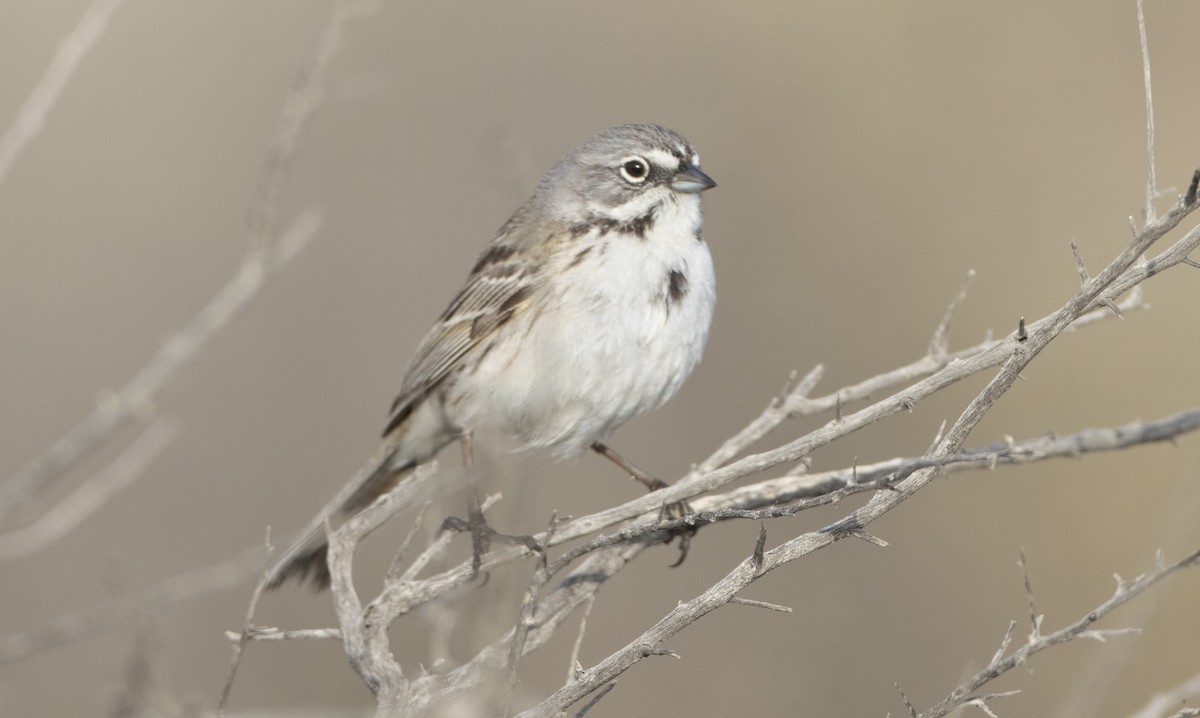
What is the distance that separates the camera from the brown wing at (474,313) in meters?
5.38

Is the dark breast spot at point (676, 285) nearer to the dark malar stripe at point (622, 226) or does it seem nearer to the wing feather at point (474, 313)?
the dark malar stripe at point (622, 226)

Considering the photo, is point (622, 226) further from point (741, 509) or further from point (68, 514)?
point (68, 514)

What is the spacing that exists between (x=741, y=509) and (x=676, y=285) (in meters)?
1.57

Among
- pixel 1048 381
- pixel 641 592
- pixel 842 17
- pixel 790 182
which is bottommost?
pixel 641 592

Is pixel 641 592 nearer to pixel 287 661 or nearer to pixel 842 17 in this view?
pixel 287 661

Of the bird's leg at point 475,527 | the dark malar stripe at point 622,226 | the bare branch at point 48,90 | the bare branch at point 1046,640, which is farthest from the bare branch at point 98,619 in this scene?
the dark malar stripe at point 622,226

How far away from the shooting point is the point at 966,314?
8703mm

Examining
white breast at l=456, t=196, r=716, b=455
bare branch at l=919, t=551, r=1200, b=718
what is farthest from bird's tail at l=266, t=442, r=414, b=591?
bare branch at l=919, t=551, r=1200, b=718

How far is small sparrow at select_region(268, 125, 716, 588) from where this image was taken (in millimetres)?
5000

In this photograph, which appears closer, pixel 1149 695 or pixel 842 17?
pixel 1149 695

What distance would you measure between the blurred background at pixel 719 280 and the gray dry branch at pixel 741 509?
242 centimetres

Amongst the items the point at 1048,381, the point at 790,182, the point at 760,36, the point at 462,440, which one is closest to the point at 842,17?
the point at 760,36

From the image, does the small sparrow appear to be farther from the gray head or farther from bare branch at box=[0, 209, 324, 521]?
bare branch at box=[0, 209, 324, 521]

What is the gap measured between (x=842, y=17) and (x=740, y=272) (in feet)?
8.09
